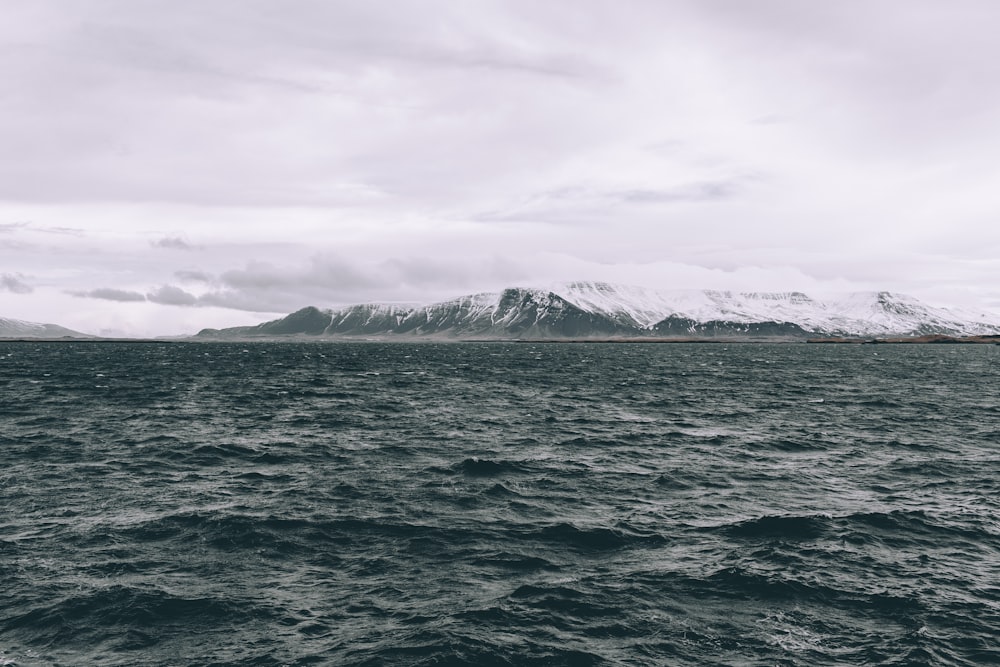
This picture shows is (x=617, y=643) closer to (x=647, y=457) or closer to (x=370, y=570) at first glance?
(x=370, y=570)

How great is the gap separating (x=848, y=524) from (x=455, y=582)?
19393mm

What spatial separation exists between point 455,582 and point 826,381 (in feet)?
377

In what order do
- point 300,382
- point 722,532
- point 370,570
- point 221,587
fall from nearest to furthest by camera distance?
point 221,587, point 370,570, point 722,532, point 300,382

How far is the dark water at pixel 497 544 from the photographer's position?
1986 centimetres

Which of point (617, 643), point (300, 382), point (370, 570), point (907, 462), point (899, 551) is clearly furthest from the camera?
point (300, 382)

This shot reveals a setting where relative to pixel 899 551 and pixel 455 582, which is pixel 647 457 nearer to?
pixel 899 551

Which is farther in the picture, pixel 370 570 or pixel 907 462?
pixel 907 462

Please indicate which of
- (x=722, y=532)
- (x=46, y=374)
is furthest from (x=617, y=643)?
(x=46, y=374)

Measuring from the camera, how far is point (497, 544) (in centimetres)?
2819

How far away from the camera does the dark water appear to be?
19.9 metres

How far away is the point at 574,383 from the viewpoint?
11600cm

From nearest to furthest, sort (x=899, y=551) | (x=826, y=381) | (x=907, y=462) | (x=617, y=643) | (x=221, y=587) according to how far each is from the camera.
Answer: (x=617, y=643) < (x=221, y=587) < (x=899, y=551) < (x=907, y=462) < (x=826, y=381)

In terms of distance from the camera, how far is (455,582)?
2414 cm

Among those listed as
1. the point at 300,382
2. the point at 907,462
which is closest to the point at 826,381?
the point at 907,462
